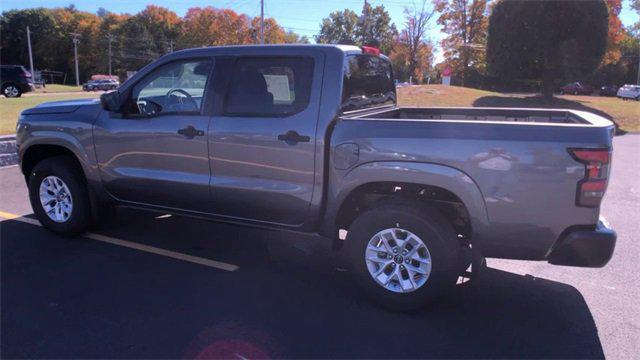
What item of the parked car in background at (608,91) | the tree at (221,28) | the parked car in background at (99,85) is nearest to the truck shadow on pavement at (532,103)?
the parked car in background at (99,85)

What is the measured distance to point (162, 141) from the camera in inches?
184

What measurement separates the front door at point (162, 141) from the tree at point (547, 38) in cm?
1951

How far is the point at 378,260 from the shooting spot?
394 centimetres

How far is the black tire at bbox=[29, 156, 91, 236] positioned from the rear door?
1.63 metres

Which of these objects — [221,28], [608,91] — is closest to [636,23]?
[608,91]

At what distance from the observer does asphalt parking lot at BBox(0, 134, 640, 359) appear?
3.37m

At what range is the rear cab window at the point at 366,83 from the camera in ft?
14.2

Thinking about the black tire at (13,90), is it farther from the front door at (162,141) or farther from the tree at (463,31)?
the tree at (463,31)

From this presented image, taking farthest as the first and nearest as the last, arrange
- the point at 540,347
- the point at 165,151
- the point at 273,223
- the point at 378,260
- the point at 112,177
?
the point at 112,177 → the point at 165,151 → the point at 273,223 → the point at 378,260 → the point at 540,347

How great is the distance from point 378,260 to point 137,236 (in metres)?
2.89

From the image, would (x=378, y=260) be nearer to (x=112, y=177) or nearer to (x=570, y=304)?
(x=570, y=304)

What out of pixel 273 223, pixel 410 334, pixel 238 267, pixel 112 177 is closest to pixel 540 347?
pixel 410 334

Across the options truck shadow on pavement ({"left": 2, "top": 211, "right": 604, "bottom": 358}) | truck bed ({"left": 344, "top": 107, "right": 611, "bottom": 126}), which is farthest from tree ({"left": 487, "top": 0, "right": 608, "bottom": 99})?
truck shadow on pavement ({"left": 2, "top": 211, "right": 604, "bottom": 358})

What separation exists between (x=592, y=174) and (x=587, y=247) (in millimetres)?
487
